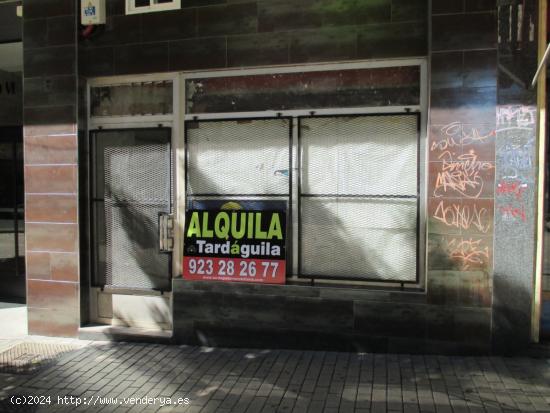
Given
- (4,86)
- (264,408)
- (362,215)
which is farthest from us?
(4,86)

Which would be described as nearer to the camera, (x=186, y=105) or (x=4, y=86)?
(x=186, y=105)

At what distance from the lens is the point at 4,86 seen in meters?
8.03

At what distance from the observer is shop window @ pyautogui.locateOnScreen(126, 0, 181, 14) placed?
5.65 m

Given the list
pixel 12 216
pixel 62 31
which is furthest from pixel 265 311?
pixel 12 216

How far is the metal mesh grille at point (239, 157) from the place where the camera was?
5.85 meters

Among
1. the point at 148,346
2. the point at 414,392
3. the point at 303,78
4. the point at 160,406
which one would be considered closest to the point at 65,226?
the point at 148,346

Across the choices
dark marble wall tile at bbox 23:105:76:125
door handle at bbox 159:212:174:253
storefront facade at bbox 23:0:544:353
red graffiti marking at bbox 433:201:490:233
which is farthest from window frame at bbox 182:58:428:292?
dark marble wall tile at bbox 23:105:76:125

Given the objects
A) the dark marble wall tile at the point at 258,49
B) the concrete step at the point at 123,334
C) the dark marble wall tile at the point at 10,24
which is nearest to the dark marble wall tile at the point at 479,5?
the dark marble wall tile at the point at 258,49

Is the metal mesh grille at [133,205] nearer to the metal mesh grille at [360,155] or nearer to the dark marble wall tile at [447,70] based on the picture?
the metal mesh grille at [360,155]

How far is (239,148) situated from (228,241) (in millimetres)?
1079

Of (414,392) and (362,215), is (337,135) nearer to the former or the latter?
(362,215)

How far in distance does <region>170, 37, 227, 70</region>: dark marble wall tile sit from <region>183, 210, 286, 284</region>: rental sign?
1688mm

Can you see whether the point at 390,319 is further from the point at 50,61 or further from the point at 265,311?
the point at 50,61

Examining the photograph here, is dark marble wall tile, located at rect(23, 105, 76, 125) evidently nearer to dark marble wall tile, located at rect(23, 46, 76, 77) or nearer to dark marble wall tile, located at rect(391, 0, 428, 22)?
dark marble wall tile, located at rect(23, 46, 76, 77)
